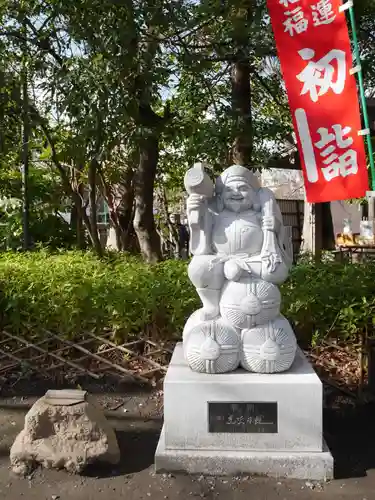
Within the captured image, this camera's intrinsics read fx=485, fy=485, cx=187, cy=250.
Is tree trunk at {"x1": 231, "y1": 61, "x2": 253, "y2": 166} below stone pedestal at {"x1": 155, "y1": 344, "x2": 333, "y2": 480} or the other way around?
the other way around

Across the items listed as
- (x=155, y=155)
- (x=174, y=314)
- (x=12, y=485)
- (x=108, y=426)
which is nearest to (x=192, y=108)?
(x=155, y=155)

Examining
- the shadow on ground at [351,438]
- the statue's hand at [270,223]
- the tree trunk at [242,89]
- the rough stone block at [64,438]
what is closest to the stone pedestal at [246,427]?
the shadow on ground at [351,438]

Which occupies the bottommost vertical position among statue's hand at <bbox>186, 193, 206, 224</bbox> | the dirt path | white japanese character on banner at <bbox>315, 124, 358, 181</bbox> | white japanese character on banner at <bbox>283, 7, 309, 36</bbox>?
the dirt path

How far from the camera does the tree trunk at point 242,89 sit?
17.9ft

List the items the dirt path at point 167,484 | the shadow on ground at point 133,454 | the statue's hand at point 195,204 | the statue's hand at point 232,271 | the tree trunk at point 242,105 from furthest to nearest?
the tree trunk at point 242,105, the statue's hand at point 195,204, the statue's hand at point 232,271, the shadow on ground at point 133,454, the dirt path at point 167,484

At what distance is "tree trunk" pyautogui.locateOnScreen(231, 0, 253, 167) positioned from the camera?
546cm

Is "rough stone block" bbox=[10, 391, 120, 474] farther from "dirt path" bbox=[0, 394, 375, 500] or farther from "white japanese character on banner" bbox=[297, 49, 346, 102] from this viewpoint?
"white japanese character on banner" bbox=[297, 49, 346, 102]

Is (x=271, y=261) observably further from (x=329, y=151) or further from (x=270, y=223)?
(x=329, y=151)

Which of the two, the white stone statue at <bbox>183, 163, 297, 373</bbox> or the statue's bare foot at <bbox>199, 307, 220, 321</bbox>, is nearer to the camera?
the white stone statue at <bbox>183, 163, 297, 373</bbox>

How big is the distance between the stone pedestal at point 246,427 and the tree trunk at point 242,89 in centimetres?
351

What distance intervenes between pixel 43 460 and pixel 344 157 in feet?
11.3

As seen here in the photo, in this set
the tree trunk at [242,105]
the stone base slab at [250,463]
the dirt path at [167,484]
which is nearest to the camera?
the dirt path at [167,484]

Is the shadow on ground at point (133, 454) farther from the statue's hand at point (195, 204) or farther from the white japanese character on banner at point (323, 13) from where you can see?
the white japanese character on banner at point (323, 13)

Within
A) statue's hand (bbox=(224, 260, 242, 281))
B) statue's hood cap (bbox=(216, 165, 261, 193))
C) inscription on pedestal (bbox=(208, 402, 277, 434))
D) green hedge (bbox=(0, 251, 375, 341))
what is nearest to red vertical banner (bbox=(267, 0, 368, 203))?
green hedge (bbox=(0, 251, 375, 341))
